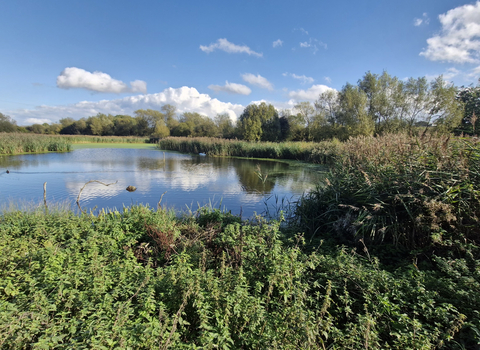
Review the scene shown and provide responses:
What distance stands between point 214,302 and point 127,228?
3.04 m

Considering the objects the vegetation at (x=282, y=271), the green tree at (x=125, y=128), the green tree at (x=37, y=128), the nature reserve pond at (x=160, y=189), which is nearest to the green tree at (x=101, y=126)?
the green tree at (x=125, y=128)

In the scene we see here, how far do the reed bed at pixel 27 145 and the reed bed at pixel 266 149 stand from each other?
1406 cm

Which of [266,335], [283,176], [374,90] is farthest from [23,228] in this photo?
[374,90]

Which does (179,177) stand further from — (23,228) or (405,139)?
(405,139)

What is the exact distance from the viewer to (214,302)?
228 cm

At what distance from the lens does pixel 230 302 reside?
2.18 m

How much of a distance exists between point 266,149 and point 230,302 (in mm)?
23371

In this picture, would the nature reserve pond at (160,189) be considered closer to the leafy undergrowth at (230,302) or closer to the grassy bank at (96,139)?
the leafy undergrowth at (230,302)

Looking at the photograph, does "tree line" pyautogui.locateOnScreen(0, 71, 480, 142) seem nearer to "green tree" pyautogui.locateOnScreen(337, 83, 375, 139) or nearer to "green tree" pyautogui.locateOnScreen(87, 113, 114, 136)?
"green tree" pyautogui.locateOnScreen(337, 83, 375, 139)

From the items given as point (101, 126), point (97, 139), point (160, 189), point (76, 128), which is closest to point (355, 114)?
point (160, 189)

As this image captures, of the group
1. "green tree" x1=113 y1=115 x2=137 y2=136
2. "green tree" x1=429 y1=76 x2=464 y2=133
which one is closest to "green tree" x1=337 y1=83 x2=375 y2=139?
"green tree" x1=429 y1=76 x2=464 y2=133

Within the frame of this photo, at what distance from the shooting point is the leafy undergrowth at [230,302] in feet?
6.31

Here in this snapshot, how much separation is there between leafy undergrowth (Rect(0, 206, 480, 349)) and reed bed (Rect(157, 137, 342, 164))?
1534 centimetres

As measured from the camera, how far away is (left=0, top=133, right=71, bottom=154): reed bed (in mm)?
22375
